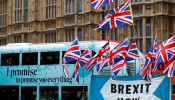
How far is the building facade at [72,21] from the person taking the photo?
31609mm

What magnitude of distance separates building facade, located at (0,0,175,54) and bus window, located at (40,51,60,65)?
8.67 meters

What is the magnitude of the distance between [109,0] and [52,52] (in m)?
5.85

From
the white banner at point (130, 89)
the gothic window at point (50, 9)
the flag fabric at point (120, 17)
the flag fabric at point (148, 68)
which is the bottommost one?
the white banner at point (130, 89)

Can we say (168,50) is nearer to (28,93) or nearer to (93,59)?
(93,59)

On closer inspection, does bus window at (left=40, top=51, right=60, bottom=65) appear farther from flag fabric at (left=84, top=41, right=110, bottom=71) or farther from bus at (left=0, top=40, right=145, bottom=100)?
flag fabric at (left=84, top=41, right=110, bottom=71)

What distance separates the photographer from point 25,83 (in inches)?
933

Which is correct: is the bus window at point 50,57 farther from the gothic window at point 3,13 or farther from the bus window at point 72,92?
the gothic window at point 3,13

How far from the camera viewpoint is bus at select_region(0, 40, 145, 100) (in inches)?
871

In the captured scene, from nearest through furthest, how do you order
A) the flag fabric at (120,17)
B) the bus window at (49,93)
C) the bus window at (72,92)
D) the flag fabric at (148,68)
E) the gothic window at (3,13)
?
the flag fabric at (148,68) < the flag fabric at (120,17) < the bus window at (72,92) < the bus window at (49,93) < the gothic window at (3,13)

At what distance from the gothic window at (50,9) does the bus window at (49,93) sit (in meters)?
17.4

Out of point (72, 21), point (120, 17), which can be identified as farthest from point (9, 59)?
point (72, 21)

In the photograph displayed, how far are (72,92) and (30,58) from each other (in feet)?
10.8

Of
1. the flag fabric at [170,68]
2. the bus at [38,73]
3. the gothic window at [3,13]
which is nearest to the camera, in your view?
the flag fabric at [170,68]

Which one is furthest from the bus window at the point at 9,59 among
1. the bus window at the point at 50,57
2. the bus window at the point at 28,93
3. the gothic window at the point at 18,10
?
the gothic window at the point at 18,10
